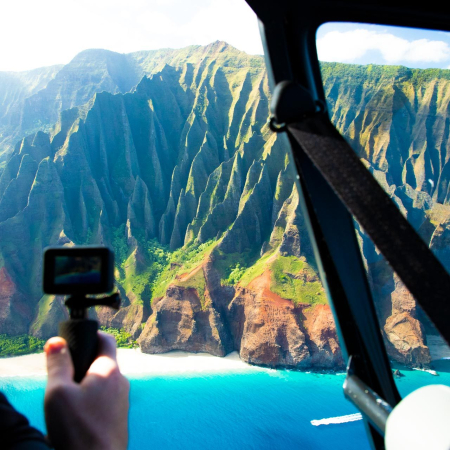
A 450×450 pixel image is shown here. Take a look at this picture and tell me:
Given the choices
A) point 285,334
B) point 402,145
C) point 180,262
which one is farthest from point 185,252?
point 402,145

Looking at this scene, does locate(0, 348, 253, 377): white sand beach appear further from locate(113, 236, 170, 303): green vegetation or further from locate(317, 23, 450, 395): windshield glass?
locate(317, 23, 450, 395): windshield glass

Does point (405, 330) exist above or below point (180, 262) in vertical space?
above

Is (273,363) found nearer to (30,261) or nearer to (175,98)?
(30,261)

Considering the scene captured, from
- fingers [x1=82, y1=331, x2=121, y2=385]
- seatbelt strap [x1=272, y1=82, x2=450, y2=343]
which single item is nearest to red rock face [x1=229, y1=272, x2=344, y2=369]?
seatbelt strap [x1=272, y1=82, x2=450, y2=343]

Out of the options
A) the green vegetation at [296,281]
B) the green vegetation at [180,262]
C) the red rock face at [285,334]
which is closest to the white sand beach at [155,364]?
the red rock face at [285,334]

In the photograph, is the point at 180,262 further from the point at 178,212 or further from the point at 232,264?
the point at 178,212

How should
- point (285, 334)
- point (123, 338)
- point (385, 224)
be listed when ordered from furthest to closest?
point (123, 338) < point (285, 334) < point (385, 224)

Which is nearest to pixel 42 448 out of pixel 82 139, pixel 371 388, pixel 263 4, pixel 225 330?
pixel 371 388
